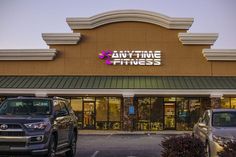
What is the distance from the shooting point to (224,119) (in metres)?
15.3

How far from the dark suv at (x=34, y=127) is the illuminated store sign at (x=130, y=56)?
78.4ft

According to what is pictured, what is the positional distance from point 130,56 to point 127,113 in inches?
206

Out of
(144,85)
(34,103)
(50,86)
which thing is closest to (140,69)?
(144,85)

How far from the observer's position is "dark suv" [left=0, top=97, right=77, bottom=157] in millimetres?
12633

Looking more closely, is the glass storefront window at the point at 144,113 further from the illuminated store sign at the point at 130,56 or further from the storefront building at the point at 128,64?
the illuminated store sign at the point at 130,56

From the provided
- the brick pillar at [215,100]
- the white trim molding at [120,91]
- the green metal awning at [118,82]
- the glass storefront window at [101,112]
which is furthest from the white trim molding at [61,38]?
the brick pillar at [215,100]

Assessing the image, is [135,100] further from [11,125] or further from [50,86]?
[11,125]

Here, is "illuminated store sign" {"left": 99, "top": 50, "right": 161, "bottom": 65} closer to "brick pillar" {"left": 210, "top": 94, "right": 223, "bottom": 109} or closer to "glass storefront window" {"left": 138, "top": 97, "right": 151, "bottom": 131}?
"glass storefront window" {"left": 138, "top": 97, "right": 151, "bottom": 131}

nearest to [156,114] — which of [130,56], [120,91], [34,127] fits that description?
[120,91]

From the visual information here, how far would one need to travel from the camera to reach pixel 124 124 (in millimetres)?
37875

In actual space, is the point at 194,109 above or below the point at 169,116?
above

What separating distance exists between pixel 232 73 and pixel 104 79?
11.0 m

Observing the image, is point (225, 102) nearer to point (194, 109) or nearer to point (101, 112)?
point (194, 109)

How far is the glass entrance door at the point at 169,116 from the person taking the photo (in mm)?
39281
